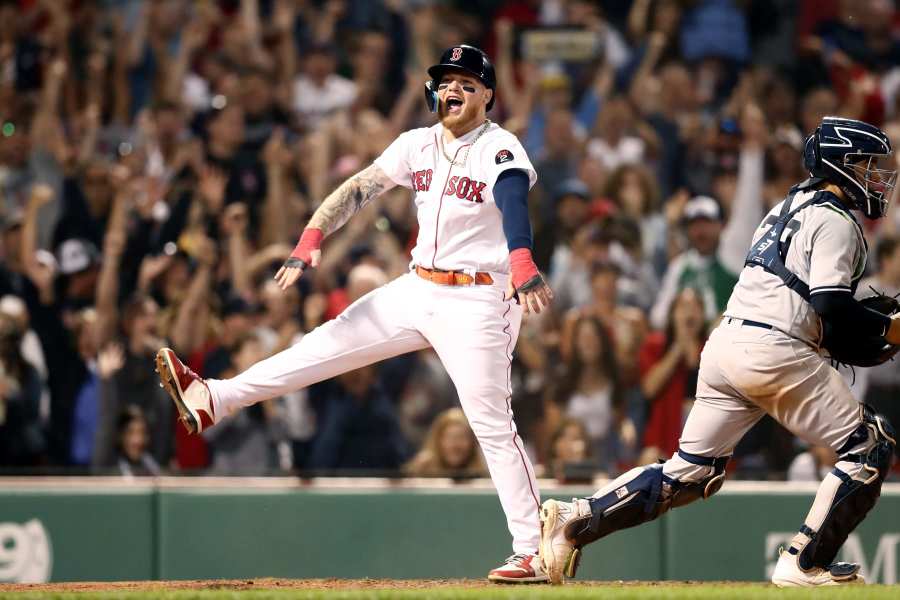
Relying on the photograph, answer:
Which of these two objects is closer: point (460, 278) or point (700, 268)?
point (460, 278)

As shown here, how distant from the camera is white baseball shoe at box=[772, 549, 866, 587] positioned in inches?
221

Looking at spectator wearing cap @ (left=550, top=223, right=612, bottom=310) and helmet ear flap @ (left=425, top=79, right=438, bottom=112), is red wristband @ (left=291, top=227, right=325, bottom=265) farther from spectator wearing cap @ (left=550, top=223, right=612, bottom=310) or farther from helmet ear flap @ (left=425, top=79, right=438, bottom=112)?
spectator wearing cap @ (left=550, top=223, right=612, bottom=310)

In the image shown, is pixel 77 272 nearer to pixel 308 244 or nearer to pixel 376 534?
pixel 376 534

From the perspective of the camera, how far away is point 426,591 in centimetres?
542

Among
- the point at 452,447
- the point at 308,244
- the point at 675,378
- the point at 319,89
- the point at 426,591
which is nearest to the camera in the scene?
the point at 426,591

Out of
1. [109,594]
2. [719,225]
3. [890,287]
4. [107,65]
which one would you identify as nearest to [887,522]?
[890,287]

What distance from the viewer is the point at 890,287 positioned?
30.2 feet

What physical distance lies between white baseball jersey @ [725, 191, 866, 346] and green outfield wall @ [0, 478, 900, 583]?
2.35 metres

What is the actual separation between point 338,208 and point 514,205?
886 millimetres

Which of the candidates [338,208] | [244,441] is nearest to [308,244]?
[338,208]

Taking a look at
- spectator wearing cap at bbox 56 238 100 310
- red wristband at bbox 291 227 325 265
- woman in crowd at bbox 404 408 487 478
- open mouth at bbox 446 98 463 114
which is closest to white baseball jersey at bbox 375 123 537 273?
open mouth at bbox 446 98 463 114

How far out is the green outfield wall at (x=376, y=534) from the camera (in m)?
7.62

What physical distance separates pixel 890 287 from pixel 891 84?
9.22ft

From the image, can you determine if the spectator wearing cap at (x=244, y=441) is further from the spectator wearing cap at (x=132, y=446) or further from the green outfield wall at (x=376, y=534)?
the green outfield wall at (x=376, y=534)
